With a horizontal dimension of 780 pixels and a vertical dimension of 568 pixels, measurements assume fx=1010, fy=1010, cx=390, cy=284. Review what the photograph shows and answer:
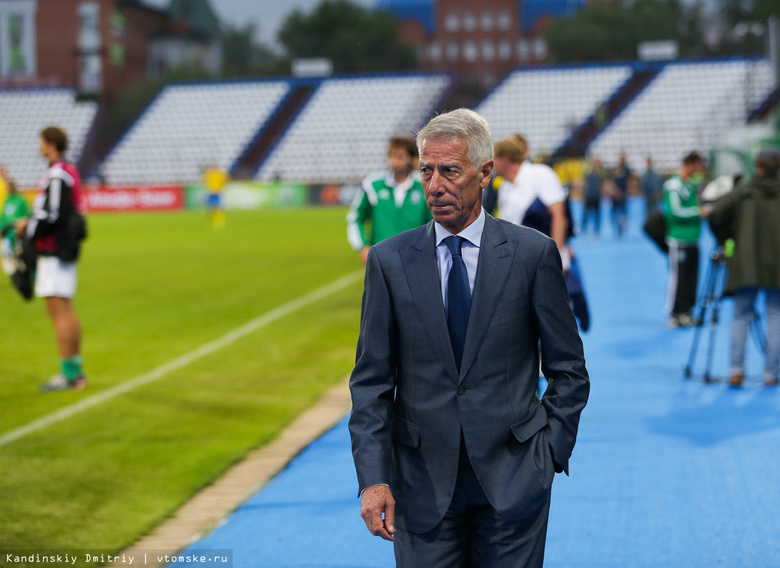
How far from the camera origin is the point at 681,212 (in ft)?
40.6

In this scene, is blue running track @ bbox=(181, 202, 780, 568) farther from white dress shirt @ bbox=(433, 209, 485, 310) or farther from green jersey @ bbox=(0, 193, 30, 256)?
green jersey @ bbox=(0, 193, 30, 256)

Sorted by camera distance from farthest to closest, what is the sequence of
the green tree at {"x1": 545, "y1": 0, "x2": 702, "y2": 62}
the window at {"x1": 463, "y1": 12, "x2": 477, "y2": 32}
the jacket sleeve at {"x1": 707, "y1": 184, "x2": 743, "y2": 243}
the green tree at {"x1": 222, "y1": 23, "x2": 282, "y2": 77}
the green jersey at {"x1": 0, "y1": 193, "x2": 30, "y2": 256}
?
1. the green tree at {"x1": 222, "y1": 23, "x2": 282, "y2": 77}
2. the window at {"x1": 463, "y1": 12, "x2": 477, "y2": 32}
3. the green tree at {"x1": 545, "y1": 0, "x2": 702, "y2": 62}
4. the green jersey at {"x1": 0, "y1": 193, "x2": 30, "y2": 256}
5. the jacket sleeve at {"x1": 707, "y1": 184, "x2": 743, "y2": 243}

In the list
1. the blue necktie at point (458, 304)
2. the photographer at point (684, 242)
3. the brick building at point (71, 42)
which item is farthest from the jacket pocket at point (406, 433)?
the brick building at point (71, 42)

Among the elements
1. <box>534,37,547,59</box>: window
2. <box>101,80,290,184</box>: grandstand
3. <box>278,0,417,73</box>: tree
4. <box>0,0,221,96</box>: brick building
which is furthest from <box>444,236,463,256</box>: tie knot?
<box>534,37,547,59</box>: window

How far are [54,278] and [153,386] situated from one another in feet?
4.43

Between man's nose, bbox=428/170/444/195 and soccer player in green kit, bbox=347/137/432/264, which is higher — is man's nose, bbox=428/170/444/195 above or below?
above

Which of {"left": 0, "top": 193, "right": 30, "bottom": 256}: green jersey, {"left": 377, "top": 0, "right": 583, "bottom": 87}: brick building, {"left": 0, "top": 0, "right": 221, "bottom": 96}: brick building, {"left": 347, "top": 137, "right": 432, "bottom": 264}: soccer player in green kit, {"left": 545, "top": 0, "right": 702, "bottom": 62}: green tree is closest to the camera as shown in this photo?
{"left": 347, "top": 137, "right": 432, "bottom": 264}: soccer player in green kit

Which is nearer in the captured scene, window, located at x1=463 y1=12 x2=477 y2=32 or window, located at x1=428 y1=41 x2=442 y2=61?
window, located at x1=463 y1=12 x2=477 y2=32

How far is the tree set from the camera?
89.1 meters

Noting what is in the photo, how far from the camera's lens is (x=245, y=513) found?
570cm

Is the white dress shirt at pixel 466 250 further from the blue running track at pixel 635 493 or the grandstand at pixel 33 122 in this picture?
the grandstand at pixel 33 122

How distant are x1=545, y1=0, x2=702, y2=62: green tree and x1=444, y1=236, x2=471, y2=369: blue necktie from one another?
96.5 metres

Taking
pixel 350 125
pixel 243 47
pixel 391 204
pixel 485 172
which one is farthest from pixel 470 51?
pixel 485 172

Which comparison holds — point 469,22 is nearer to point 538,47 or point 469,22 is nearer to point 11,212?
point 538,47
